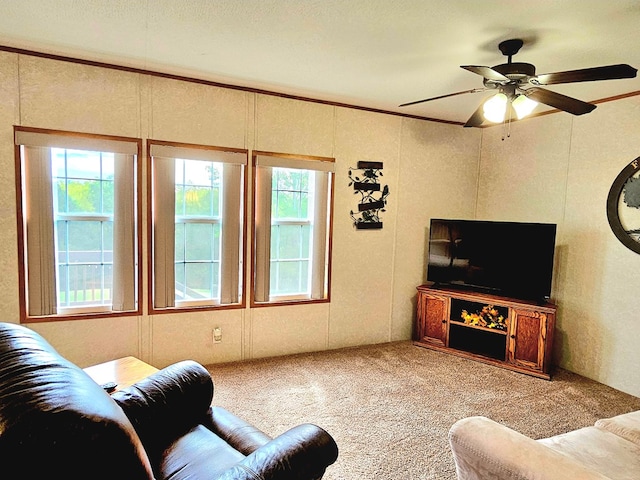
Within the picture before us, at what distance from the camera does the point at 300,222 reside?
4.15 metres

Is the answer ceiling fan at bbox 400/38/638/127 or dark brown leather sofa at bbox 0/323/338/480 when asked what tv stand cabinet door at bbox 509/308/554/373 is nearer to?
ceiling fan at bbox 400/38/638/127

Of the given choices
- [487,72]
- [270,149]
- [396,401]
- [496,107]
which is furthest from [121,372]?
[496,107]

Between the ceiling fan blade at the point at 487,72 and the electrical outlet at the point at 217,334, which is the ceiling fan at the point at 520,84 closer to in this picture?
the ceiling fan blade at the point at 487,72

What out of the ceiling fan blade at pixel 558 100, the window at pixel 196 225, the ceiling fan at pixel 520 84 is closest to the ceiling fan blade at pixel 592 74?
the ceiling fan at pixel 520 84

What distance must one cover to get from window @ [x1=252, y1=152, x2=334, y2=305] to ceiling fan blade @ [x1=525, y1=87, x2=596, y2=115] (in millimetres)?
2048

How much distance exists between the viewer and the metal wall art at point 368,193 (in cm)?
435

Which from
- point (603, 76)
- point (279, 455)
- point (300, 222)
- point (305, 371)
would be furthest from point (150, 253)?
point (603, 76)

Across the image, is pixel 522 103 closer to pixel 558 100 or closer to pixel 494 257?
pixel 558 100

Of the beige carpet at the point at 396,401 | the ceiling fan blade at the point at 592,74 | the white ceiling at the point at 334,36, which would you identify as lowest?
the beige carpet at the point at 396,401

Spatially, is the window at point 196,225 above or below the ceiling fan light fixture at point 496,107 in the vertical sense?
below

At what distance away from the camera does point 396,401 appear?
3217mm

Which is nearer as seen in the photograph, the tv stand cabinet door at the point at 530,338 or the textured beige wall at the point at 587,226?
the textured beige wall at the point at 587,226

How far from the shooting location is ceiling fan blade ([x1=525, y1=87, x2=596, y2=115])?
247 cm

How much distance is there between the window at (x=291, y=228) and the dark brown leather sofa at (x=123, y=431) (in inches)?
74.6
